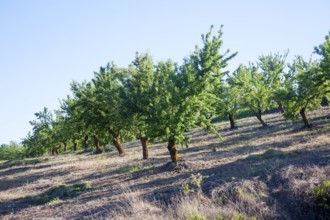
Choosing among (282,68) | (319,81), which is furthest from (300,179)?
(282,68)

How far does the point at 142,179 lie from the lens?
1494cm

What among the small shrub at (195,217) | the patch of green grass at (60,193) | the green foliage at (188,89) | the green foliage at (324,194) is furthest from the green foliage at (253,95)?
the small shrub at (195,217)

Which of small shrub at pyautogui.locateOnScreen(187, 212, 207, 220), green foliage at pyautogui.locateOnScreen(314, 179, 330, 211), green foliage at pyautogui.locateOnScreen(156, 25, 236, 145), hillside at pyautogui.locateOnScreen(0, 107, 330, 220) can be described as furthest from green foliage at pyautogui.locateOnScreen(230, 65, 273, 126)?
small shrub at pyautogui.locateOnScreen(187, 212, 207, 220)

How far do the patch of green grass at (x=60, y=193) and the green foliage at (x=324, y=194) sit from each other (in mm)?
10950

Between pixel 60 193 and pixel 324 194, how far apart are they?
12523 millimetres

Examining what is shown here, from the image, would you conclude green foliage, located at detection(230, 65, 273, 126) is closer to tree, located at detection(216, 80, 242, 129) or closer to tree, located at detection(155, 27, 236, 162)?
tree, located at detection(216, 80, 242, 129)

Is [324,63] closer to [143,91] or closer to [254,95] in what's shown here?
[254,95]

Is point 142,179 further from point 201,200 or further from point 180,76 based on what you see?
point 201,200

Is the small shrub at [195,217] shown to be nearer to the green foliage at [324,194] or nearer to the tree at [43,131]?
the green foliage at [324,194]

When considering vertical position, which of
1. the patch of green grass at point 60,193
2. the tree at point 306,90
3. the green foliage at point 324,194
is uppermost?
the tree at point 306,90

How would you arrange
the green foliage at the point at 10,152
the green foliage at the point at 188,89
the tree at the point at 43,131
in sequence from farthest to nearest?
1. the green foliage at the point at 10,152
2. the tree at the point at 43,131
3. the green foliage at the point at 188,89

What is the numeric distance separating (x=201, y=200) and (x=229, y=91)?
95.1 ft

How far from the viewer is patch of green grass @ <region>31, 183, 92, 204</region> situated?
542 inches

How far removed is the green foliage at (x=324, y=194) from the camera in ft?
22.4
